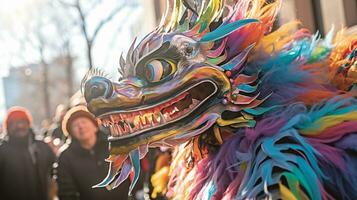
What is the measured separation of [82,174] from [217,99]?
2830 millimetres

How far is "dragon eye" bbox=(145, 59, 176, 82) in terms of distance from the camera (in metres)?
2.05

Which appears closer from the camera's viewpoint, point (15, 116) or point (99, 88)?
point (99, 88)

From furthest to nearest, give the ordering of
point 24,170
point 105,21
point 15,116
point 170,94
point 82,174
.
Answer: point 105,21 < point 15,116 < point 24,170 < point 82,174 < point 170,94

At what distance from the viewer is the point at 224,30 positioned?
2094 millimetres

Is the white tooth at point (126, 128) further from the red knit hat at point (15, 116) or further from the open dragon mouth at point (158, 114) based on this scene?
the red knit hat at point (15, 116)

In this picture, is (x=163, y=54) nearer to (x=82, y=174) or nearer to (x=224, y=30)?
(x=224, y=30)

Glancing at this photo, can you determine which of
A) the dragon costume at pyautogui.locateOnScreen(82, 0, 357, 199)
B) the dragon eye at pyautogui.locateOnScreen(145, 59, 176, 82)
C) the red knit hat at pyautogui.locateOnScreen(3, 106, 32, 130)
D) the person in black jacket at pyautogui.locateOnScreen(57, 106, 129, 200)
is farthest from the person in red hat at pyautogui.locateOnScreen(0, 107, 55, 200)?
the dragon eye at pyautogui.locateOnScreen(145, 59, 176, 82)

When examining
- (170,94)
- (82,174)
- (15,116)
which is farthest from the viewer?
(15,116)

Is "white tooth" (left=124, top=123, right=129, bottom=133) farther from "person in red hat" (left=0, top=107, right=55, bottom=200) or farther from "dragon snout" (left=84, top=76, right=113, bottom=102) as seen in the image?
"person in red hat" (left=0, top=107, right=55, bottom=200)

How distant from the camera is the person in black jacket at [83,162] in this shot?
4617 millimetres

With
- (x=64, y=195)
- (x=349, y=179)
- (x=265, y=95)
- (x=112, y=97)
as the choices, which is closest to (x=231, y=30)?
(x=265, y=95)

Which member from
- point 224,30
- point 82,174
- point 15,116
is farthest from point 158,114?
point 15,116

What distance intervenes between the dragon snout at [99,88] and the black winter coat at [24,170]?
410 cm

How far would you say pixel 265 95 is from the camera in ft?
Result: 6.88
